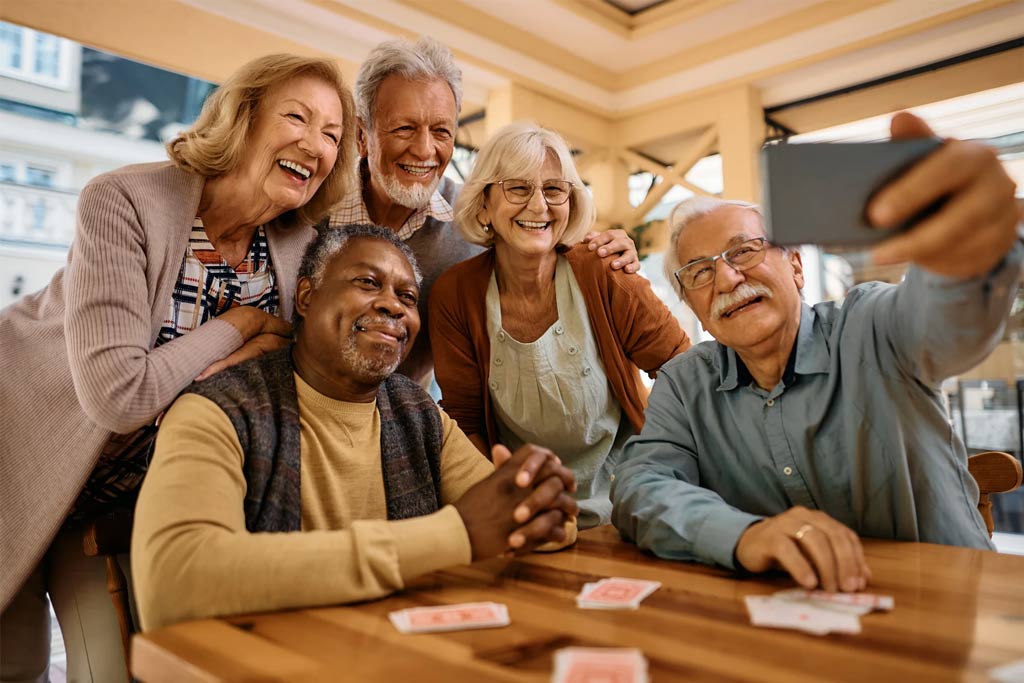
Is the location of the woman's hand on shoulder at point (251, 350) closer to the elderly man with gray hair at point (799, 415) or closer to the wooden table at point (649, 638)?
the wooden table at point (649, 638)

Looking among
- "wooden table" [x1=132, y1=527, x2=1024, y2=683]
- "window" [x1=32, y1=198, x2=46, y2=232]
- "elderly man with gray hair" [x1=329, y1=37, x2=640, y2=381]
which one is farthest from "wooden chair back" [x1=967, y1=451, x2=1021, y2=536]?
"window" [x1=32, y1=198, x2=46, y2=232]

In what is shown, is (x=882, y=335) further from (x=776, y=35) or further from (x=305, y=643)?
(x=776, y=35)

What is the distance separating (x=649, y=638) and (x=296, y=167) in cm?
146

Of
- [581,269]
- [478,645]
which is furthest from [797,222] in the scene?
[581,269]

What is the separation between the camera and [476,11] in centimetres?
484

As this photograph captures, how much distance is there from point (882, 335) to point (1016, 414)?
4.01m

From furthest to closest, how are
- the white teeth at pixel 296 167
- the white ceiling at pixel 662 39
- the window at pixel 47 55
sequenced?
the white ceiling at pixel 662 39 → the window at pixel 47 55 → the white teeth at pixel 296 167

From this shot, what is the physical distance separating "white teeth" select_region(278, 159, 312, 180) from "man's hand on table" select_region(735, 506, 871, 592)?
138cm

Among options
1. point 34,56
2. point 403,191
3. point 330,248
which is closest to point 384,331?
point 330,248

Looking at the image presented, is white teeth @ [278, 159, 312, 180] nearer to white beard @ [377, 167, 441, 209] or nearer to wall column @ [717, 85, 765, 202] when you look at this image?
white beard @ [377, 167, 441, 209]

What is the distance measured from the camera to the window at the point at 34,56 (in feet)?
10.7

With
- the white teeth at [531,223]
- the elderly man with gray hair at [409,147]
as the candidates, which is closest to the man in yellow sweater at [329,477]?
the white teeth at [531,223]

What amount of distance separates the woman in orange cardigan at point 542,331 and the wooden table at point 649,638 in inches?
37.5

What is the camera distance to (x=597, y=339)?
2236mm
